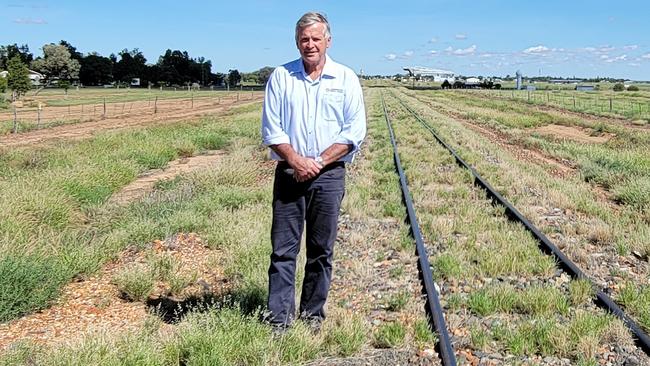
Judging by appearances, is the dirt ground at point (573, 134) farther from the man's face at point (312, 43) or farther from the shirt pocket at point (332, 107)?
the man's face at point (312, 43)

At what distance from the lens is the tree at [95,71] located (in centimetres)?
13762

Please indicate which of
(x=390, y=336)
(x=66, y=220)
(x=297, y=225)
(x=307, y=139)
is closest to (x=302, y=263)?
(x=390, y=336)

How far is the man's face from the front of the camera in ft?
12.8

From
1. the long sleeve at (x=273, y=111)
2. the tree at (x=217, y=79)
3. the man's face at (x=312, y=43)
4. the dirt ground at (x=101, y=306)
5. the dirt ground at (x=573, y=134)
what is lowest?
the dirt ground at (x=101, y=306)

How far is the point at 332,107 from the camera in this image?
4.03 metres

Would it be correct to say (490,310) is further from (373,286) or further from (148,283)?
(148,283)

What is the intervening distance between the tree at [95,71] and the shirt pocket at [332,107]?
5657 inches

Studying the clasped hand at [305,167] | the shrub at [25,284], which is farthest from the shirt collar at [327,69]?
the shrub at [25,284]

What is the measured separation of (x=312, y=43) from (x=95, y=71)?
147 metres

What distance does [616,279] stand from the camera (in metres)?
6.00

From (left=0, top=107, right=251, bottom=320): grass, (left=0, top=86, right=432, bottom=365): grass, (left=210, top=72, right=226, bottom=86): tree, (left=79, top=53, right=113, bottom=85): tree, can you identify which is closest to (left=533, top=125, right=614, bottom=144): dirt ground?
(left=0, top=86, right=432, bottom=365): grass

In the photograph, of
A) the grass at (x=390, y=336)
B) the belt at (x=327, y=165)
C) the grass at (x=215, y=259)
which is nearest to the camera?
the grass at (x=215, y=259)

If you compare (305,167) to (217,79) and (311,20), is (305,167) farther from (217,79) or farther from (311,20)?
(217,79)

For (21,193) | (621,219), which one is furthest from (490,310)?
(21,193)
